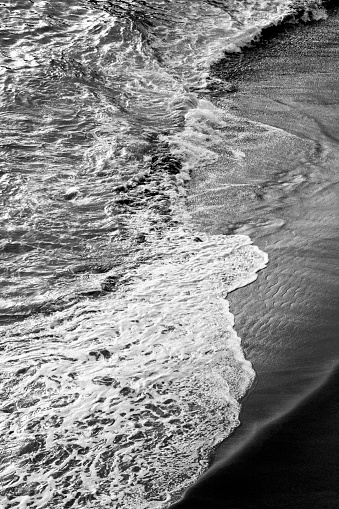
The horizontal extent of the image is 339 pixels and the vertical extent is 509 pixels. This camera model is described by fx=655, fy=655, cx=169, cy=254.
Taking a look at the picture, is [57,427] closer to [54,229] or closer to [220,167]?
[54,229]

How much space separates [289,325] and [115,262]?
149 centimetres

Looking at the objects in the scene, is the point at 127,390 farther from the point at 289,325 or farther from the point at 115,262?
the point at 115,262

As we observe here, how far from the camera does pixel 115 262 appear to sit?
16.6ft

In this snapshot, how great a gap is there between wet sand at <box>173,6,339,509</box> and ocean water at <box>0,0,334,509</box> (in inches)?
4.4

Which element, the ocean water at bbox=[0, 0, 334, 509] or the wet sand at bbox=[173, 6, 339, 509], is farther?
the ocean water at bbox=[0, 0, 334, 509]

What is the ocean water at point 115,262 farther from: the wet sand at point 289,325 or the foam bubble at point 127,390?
the wet sand at point 289,325

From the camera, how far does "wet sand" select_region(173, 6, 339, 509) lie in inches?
126

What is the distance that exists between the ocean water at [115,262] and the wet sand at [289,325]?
0.37 feet

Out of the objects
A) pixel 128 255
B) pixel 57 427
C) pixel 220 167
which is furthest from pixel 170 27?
pixel 57 427

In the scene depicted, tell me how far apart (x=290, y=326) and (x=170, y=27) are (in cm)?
684

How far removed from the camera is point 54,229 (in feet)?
17.8

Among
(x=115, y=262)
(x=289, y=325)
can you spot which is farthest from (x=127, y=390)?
(x=115, y=262)

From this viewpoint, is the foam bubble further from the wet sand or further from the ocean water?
the wet sand

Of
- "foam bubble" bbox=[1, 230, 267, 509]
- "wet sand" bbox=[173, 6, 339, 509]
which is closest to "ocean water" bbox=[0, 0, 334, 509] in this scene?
"foam bubble" bbox=[1, 230, 267, 509]
